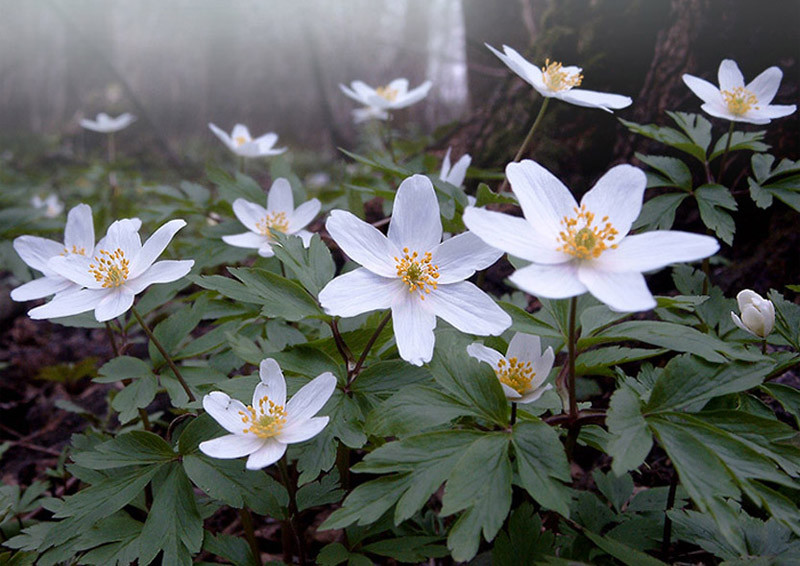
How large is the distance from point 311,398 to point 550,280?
66 centimetres

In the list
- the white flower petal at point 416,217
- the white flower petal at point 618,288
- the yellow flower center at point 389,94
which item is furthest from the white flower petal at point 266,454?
the yellow flower center at point 389,94

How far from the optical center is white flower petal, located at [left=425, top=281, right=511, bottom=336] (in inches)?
54.5

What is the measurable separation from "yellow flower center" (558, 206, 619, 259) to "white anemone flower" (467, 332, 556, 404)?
32cm

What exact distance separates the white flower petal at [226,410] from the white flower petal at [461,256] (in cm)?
61

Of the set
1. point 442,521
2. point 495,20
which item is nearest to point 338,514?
point 442,521

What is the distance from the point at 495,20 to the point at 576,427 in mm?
3588

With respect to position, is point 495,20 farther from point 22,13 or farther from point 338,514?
point 22,13

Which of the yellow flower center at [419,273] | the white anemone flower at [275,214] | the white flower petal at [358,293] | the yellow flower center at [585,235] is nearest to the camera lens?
the yellow flower center at [585,235]

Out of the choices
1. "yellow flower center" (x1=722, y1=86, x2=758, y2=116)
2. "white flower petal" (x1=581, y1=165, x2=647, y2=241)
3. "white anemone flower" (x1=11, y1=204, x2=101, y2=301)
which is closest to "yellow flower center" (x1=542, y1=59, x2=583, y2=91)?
"yellow flower center" (x1=722, y1=86, x2=758, y2=116)

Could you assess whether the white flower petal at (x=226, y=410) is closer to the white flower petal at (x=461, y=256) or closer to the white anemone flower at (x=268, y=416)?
the white anemone flower at (x=268, y=416)

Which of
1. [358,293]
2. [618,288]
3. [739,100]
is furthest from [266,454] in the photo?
[739,100]

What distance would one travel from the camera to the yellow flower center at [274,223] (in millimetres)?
2332

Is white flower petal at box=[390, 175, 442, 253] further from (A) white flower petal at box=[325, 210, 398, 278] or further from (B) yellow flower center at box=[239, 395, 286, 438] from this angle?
(B) yellow flower center at box=[239, 395, 286, 438]

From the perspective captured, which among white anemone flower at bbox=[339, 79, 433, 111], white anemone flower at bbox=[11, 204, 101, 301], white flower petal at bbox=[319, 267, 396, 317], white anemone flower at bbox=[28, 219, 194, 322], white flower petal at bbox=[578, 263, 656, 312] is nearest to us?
white flower petal at bbox=[578, 263, 656, 312]
